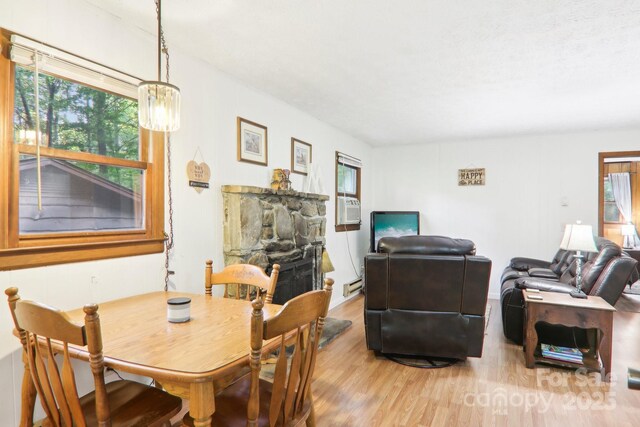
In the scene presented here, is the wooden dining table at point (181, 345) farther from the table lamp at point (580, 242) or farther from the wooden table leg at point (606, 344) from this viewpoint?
the table lamp at point (580, 242)

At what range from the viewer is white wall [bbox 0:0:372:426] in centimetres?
162

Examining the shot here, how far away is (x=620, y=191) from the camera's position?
26.7 feet

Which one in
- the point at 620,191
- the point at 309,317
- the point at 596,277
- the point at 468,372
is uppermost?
the point at 620,191

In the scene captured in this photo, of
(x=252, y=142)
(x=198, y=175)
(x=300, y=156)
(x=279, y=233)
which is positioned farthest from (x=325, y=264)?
(x=198, y=175)

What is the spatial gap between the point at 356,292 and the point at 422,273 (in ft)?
8.72

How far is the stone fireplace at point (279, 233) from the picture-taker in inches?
107

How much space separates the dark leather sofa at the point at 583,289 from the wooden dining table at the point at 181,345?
249 cm

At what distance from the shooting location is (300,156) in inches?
151

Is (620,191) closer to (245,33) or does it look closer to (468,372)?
(468,372)

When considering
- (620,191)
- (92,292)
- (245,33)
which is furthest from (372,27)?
(620,191)

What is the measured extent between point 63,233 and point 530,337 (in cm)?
319

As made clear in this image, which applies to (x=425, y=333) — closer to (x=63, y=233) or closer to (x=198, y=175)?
(x=198, y=175)

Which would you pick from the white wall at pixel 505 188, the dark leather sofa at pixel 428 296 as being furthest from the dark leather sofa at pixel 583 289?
the white wall at pixel 505 188

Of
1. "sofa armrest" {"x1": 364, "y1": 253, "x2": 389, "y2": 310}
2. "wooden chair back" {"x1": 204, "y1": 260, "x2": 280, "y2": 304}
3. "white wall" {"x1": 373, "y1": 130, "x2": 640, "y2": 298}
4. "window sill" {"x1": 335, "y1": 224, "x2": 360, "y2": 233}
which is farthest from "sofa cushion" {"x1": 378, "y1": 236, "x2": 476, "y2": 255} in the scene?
"white wall" {"x1": 373, "y1": 130, "x2": 640, "y2": 298}
